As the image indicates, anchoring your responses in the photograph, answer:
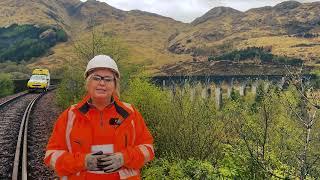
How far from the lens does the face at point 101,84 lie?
12.1 ft

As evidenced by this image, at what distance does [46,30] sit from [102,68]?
200899mm

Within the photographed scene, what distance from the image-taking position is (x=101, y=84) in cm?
370

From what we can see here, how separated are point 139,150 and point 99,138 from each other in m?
0.34

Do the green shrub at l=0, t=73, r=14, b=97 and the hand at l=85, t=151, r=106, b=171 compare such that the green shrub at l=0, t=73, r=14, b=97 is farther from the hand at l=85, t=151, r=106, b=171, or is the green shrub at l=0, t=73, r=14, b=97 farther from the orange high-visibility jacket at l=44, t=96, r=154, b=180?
the hand at l=85, t=151, r=106, b=171

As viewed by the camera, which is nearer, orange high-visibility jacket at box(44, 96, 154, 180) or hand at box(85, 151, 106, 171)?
hand at box(85, 151, 106, 171)

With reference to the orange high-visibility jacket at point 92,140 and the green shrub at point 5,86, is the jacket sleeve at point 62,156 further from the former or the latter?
the green shrub at point 5,86

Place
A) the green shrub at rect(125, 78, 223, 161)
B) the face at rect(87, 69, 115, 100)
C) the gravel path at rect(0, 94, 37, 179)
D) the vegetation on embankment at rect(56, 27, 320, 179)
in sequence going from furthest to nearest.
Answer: the gravel path at rect(0, 94, 37, 179), the green shrub at rect(125, 78, 223, 161), the vegetation on embankment at rect(56, 27, 320, 179), the face at rect(87, 69, 115, 100)

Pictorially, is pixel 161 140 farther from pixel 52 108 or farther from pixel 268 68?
pixel 268 68

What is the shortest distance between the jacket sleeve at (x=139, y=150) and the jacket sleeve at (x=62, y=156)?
35 centimetres

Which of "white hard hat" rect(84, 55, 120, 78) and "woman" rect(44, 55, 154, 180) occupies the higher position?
"white hard hat" rect(84, 55, 120, 78)

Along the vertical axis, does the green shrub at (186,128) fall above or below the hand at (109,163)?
below

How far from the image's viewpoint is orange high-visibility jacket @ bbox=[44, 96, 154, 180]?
11.6 feet

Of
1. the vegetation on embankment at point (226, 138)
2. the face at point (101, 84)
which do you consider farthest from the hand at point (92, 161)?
the vegetation on embankment at point (226, 138)

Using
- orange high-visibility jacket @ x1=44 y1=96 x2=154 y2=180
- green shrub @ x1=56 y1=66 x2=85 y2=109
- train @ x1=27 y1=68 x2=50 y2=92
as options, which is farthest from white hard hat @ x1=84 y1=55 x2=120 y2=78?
train @ x1=27 y1=68 x2=50 y2=92
